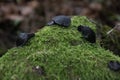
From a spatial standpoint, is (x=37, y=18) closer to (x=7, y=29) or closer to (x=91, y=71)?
(x=7, y=29)

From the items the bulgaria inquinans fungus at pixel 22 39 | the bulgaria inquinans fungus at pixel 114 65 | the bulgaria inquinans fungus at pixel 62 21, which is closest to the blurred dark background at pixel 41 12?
the bulgaria inquinans fungus at pixel 62 21

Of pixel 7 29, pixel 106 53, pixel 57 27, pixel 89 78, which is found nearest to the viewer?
pixel 89 78

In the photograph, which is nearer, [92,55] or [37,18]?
[92,55]

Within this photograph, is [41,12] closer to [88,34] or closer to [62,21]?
[62,21]

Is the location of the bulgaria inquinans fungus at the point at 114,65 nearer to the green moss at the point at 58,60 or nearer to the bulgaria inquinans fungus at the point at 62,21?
the green moss at the point at 58,60

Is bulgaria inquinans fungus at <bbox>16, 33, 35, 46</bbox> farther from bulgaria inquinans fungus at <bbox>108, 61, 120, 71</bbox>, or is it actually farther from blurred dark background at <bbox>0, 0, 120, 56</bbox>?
blurred dark background at <bbox>0, 0, 120, 56</bbox>

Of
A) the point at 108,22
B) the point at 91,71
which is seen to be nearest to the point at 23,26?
the point at 108,22
